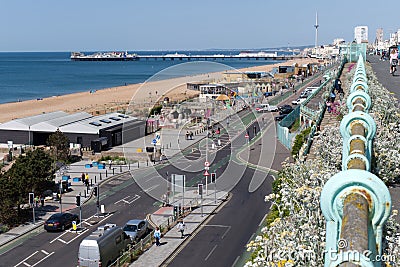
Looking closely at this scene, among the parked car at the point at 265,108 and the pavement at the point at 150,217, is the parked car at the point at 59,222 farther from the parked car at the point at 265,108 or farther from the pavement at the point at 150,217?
the parked car at the point at 265,108

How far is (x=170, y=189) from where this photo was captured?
34.6 meters

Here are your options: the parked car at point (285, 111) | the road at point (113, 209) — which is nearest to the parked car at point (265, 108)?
the parked car at point (285, 111)

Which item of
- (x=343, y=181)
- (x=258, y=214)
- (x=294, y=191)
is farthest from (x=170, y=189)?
(x=343, y=181)

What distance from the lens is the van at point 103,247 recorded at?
21188 mm

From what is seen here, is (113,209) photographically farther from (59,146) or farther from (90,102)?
(90,102)

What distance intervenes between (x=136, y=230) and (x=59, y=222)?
183 inches

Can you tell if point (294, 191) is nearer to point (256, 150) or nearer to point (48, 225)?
point (48, 225)

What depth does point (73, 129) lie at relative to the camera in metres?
48.7

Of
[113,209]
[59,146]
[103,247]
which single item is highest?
[59,146]

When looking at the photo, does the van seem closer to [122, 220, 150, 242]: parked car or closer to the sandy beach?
[122, 220, 150, 242]: parked car

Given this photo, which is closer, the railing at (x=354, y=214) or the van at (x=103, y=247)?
the railing at (x=354, y=214)

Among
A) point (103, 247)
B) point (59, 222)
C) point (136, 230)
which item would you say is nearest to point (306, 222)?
point (103, 247)

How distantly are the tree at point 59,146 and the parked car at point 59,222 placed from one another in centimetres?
1698

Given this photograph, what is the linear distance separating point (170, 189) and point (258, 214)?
795 cm
